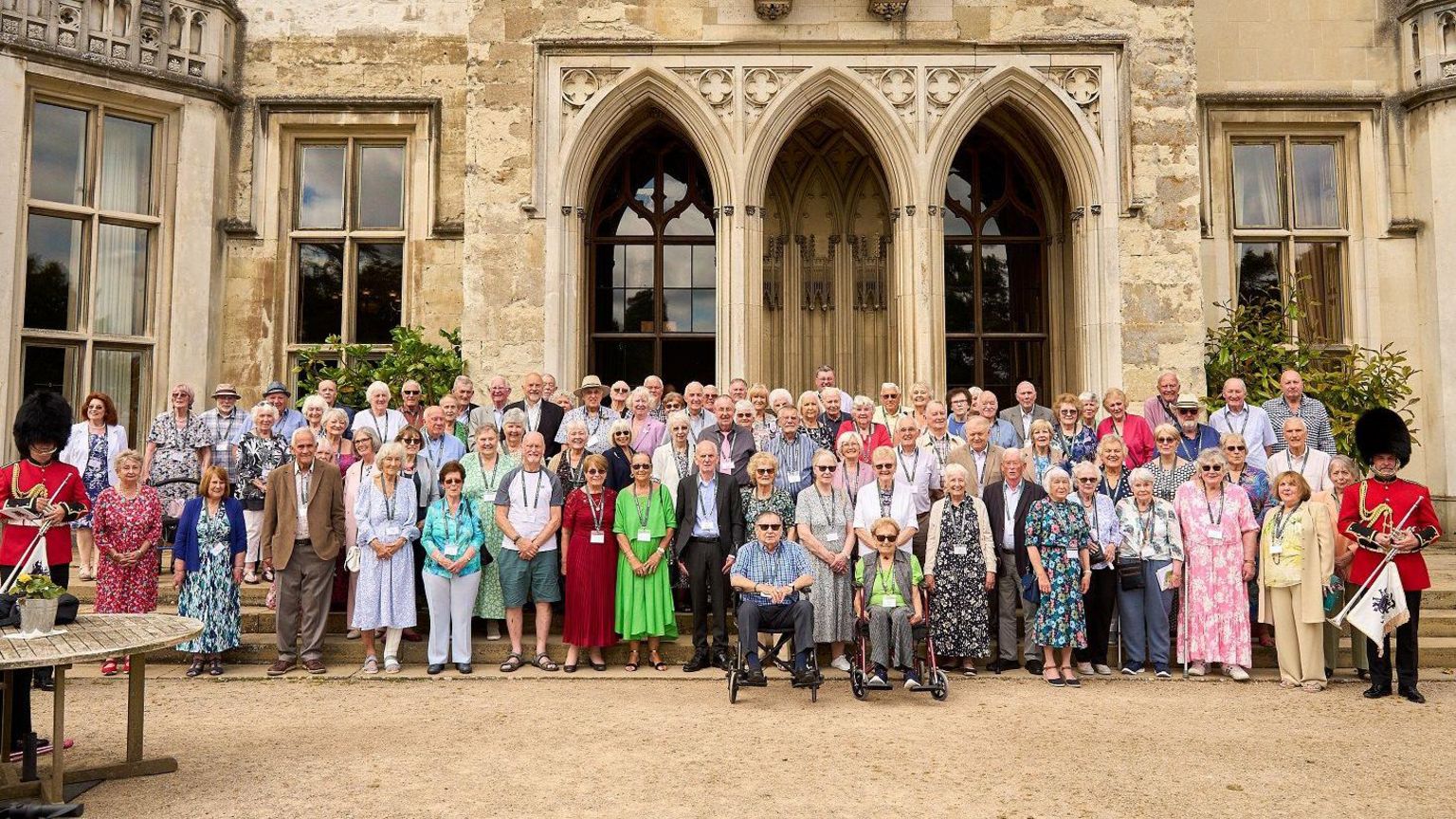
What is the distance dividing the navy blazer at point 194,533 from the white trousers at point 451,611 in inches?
53.8

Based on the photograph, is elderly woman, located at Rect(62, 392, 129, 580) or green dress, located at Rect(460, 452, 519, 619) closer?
green dress, located at Rect(460, 452, 519, 619)

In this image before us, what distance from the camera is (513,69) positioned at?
10508 mm

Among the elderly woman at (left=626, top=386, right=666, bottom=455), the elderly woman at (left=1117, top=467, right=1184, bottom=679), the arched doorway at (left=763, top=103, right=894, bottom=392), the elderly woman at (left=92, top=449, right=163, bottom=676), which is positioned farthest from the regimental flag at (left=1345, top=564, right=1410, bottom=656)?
the elderly woman at (left=92, top=449, right=163, bottom=676)

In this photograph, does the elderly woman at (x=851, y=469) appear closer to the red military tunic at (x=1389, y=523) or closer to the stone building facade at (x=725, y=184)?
the stone building facade at (x=725, y=184)

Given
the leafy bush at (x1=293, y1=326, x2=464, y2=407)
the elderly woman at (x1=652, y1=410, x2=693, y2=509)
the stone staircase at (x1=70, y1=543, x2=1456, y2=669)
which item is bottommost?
the stone staircase at (x1=70, y1=543, x2=1456, y2=669)

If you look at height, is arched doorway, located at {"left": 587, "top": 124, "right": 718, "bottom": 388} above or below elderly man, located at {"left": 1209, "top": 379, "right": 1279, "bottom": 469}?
above

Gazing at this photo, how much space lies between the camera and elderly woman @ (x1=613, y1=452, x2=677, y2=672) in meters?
7.30

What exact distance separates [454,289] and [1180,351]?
26.6ft

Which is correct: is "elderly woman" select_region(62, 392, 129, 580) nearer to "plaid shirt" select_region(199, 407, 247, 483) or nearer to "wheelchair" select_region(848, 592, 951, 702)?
"plaid shirt" select_region(199, 407, 247, 483)

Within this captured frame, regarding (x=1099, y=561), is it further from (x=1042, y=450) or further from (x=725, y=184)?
(x=725, y=184)

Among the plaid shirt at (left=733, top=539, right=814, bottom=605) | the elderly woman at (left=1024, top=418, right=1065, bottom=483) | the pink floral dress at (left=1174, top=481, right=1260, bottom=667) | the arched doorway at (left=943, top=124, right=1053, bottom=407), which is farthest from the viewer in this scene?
the arched doorway at (left=943, top=124, right=1053, bottom=407)

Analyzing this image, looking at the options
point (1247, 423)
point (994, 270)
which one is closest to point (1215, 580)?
point (1247, 423)

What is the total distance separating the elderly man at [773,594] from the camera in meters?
6.49

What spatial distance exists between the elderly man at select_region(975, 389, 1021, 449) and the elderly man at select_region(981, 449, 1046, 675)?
779mm
